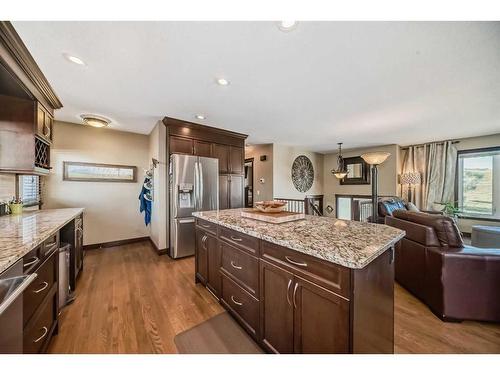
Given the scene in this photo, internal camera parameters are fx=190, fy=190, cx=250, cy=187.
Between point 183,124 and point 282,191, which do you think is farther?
point 282,191

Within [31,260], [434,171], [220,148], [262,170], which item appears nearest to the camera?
[31,260]

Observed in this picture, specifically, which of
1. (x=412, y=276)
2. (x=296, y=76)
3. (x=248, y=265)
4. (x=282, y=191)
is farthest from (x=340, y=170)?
(x=248, y=265)

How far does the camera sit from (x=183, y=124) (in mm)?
3467

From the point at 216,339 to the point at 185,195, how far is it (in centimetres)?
233

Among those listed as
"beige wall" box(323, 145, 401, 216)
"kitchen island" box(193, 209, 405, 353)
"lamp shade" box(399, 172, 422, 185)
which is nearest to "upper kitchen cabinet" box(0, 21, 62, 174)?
"kitchen island" box(193, 209, 405, 353)

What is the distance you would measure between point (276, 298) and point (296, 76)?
211 cm

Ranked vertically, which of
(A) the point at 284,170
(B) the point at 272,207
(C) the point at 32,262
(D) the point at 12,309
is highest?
(A) the point at 284,170

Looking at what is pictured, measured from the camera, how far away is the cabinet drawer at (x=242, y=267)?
4.74ft

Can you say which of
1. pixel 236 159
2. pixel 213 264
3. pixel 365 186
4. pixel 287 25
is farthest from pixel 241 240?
pixel 365 186

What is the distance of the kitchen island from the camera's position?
3.00ft

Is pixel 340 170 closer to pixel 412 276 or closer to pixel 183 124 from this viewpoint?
pixel 412 276

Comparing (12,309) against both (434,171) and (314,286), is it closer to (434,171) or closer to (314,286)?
(314,286)

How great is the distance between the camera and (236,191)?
14.3ft
